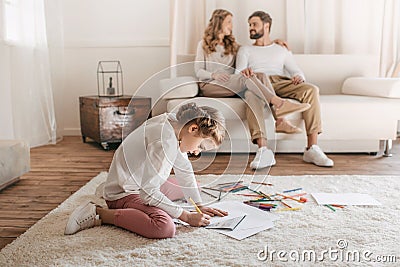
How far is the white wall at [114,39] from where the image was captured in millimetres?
4078

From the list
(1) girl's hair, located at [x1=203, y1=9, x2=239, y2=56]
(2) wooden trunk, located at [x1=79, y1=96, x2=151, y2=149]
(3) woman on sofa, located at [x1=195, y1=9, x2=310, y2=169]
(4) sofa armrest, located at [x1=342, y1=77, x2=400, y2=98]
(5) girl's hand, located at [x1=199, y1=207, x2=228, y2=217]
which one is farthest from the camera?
(2) wooden trunk, located at [x1=79, y1=96, x2=151, y2=149]

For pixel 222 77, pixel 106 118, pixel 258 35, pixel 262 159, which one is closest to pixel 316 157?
pixel 262 159

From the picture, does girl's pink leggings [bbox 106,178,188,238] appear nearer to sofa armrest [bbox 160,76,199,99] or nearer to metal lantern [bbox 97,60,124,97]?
sofa armrest [bbox 160,76,199,99]

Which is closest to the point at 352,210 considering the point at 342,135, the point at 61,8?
the point at 342,135

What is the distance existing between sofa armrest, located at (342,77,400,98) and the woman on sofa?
63 cm

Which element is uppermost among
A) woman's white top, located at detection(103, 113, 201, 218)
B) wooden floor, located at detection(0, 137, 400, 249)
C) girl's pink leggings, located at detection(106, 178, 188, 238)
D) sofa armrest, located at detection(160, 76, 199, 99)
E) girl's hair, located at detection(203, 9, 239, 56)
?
girl's hair, located at detection(203, 9, 239, 56)

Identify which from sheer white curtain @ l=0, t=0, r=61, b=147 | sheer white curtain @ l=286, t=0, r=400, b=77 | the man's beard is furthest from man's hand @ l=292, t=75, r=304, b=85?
sheer white curtain @ l=0, t=0, r=61, b=147

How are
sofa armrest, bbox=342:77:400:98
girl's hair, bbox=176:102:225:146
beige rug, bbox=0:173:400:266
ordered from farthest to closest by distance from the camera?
sofa armrest, bbox=342:77:400:98, girl's hair, bbox=176:102:225:146, beige rug, bbox=0:173:400:266

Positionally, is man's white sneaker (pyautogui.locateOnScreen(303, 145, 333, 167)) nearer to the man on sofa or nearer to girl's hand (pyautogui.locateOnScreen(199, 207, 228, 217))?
the man on sofa

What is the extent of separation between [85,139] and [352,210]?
244 centimetres

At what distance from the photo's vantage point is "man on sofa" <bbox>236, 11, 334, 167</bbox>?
9.46ft

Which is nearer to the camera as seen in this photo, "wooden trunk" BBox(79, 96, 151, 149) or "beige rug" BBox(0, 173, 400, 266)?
"beige rug" BBox(0, 173, 400, 266)

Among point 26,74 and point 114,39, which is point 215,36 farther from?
Answer: point 26,74

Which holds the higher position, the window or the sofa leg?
the window
